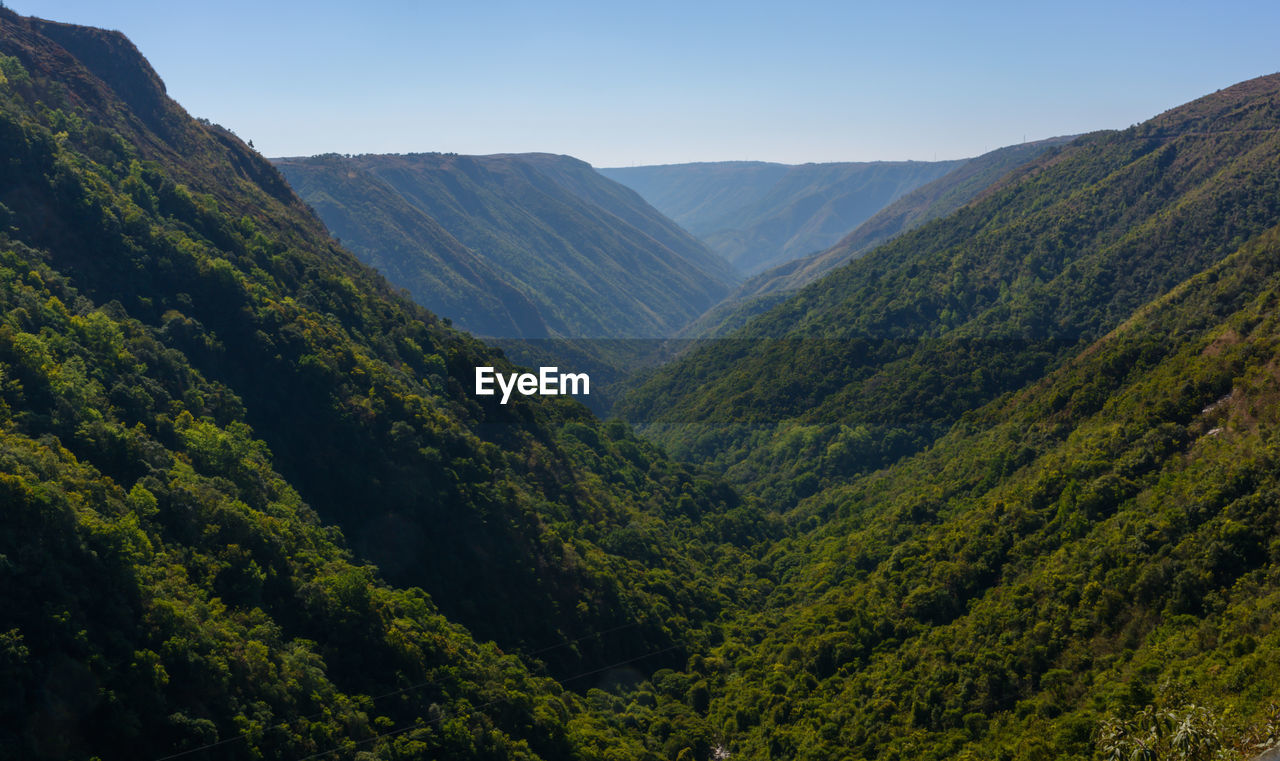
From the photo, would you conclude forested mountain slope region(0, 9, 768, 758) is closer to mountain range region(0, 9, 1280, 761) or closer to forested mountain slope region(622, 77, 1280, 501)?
mountain range region(0, 9, 1280, 761)

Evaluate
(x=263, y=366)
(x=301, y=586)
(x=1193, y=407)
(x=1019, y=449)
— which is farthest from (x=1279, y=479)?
(x=263, y=366)

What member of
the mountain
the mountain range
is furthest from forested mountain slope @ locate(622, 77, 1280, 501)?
the mountain range

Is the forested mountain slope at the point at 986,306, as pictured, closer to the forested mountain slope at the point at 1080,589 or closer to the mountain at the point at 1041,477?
the mountain at the point at 1041,477

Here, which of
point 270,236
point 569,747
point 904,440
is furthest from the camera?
point 904,440

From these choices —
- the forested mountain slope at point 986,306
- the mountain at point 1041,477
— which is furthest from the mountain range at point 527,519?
the forested mountain slope at point 986,306

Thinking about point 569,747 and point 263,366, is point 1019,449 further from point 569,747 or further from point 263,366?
point 263,366

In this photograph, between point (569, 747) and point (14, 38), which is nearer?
point (569, 747)
